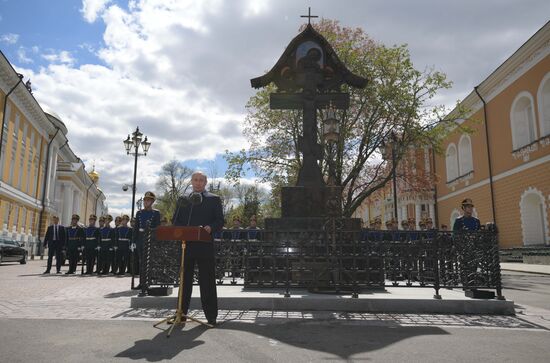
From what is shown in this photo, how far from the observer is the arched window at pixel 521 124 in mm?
27953

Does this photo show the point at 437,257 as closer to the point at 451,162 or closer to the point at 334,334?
the point at 334,334

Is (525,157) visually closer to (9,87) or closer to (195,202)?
(195,202)

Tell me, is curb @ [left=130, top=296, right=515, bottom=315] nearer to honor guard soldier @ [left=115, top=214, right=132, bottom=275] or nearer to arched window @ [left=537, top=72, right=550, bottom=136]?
honor guard soldier @ [left=115, top=214, right=132, bottom=275]

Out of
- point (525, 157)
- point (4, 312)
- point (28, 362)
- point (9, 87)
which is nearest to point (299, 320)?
point (28, 362)

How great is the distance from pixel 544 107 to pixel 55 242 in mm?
25976

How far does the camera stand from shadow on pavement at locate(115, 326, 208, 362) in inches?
157

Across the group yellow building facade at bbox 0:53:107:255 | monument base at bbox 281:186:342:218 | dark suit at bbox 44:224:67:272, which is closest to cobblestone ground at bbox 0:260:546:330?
monument base at bbox 281:186:342:218

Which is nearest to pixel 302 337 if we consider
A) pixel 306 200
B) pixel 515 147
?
pixel 306 200

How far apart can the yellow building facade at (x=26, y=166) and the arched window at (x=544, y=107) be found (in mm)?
32642

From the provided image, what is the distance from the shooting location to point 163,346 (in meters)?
4.38

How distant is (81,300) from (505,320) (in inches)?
274

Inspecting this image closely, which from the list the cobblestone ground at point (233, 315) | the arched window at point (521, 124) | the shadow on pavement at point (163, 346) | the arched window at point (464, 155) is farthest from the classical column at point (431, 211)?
the shadow on pavement at point (163, 346)

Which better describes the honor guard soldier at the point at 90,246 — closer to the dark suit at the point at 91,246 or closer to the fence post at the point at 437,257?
the dark suit at the point at 91,246

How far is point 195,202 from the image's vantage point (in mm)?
5641
